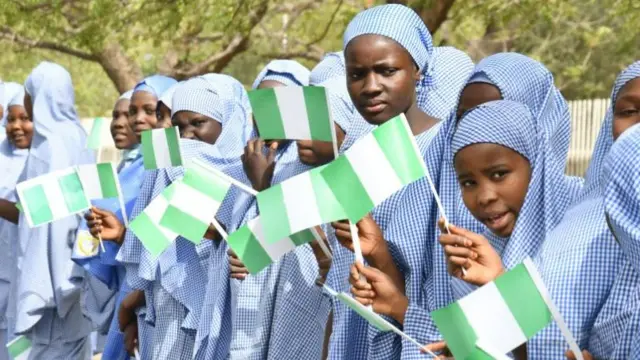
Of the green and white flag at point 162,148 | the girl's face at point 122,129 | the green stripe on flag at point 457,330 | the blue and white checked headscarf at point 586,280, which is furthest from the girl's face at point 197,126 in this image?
the green stripe on flag at point 457,330

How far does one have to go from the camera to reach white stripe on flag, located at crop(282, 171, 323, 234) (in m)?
4.07

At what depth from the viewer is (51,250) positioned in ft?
28.3

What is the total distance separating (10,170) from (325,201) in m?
5.68

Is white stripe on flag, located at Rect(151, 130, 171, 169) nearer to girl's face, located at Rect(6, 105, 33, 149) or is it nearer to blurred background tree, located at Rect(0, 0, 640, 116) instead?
girl's face, located at Rect(6, 105, 33, 149)

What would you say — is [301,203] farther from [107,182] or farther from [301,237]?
[107,182]

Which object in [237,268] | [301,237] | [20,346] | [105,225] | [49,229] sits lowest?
[20,346]

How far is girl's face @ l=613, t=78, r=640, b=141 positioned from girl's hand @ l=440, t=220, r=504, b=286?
89cm

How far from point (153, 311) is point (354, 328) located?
2.59m

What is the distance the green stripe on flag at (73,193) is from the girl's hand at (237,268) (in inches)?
57.1

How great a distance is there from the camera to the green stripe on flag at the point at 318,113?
16.1 ft

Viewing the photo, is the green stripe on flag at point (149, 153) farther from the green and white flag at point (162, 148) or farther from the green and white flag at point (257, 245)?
the green and white flag at point (257, 245)

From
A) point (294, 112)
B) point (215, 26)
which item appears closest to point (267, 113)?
point (294, 112)

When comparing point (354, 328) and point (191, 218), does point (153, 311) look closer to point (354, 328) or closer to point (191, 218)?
point (191, 218)

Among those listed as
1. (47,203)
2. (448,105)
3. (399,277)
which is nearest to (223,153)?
(47,203)
